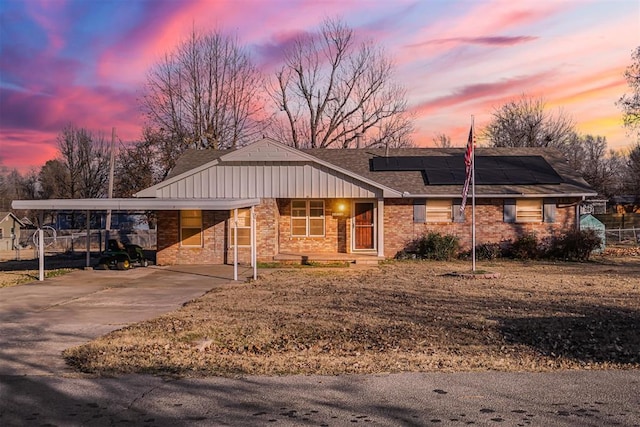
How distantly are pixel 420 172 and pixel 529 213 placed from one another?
15.4 feet

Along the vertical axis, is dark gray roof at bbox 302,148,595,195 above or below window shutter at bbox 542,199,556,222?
above

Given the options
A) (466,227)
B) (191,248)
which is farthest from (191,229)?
(466,227)

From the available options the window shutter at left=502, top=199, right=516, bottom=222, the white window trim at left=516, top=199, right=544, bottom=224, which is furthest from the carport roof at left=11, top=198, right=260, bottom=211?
the white window trim at left=516, top=199, right=544, bottom=224

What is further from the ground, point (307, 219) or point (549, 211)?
point (549, 211)

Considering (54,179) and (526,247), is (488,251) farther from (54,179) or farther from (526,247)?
(54,179)

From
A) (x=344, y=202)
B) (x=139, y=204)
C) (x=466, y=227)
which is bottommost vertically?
(x=466, y=227)

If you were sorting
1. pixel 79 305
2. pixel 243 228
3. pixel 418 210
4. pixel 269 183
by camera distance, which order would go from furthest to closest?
1. pixel 418 210
2. pixel 243 228
3. pixel 269 183
4. pixel 79 305

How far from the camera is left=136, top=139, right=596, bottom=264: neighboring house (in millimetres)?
21812

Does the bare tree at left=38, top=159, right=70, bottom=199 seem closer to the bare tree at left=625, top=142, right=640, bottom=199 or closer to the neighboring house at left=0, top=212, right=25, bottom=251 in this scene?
the neighboring house at left=0, top=212, right=25, bottom=251

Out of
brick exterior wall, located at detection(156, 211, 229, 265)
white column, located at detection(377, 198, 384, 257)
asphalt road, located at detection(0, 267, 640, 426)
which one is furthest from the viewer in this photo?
white column, located at detection(377, 198, 384, 257)

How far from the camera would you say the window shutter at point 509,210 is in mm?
23219

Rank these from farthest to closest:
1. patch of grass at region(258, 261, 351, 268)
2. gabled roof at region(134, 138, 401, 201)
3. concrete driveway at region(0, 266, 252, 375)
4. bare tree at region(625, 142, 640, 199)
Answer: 1. bare tree at region(625, 142, 640, 199)
2. gabled roof at region(134, 138, 401, 201)
3. patch of grass at region(258, 261, 351, 268)
4. concrete driveway at region(0, 266, 252, 375)

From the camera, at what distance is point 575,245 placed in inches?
888

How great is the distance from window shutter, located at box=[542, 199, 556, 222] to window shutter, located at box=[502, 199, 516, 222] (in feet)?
4.07
